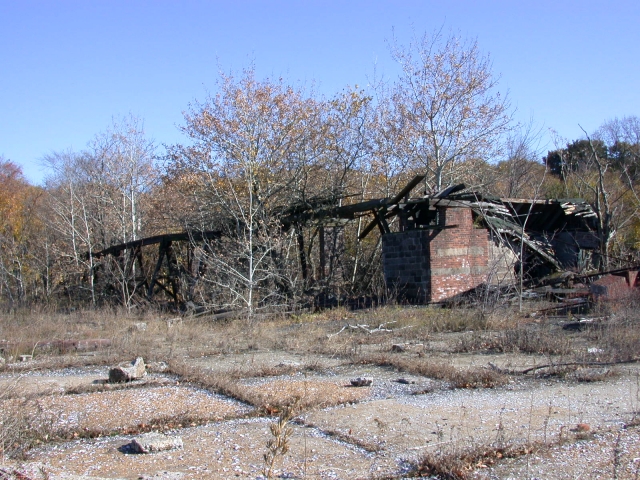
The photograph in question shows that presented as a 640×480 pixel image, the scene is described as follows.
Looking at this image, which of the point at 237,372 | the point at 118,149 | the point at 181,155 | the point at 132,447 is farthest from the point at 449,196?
the point at 118,149

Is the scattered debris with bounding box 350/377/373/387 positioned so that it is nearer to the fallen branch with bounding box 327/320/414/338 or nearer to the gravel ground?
the gravel ground

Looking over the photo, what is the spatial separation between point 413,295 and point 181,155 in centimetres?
893

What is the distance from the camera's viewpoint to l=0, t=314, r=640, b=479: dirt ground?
477 cm

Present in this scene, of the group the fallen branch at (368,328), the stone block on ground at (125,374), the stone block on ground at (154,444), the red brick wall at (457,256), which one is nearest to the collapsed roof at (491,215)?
the red brick wall at (457,256)

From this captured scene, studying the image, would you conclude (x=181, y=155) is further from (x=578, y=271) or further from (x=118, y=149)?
(x=578, y=271)

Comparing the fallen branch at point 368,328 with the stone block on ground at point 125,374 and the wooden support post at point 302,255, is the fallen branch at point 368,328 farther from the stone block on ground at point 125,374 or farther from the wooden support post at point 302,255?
the wooden support post at point 302,255

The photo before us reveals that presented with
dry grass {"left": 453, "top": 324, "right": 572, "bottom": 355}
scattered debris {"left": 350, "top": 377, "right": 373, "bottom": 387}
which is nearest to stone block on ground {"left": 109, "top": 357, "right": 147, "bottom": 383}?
scattered debris {"left": 350, "top": 377, "right": 373, "bottom": 387}

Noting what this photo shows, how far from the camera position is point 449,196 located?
56.8ft

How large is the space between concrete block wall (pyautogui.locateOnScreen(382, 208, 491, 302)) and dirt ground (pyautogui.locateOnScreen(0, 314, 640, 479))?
7975mm

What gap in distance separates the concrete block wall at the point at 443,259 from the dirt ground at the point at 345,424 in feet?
26.2

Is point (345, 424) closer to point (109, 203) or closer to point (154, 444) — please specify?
point (154, 444)

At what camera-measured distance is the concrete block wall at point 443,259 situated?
55.5ft

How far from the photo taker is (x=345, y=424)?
19.5 feet

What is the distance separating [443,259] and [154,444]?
12.7 m
